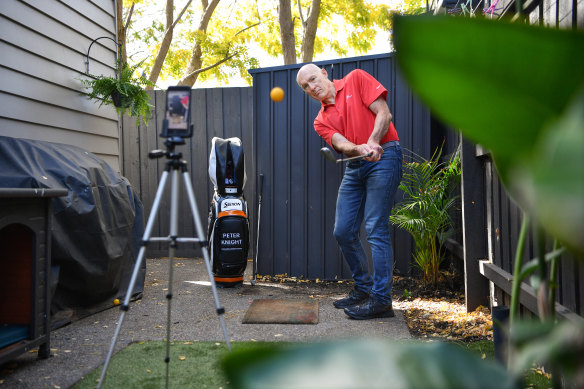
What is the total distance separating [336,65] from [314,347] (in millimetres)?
4437

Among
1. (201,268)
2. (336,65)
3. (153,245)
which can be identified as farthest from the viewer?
(153,245)

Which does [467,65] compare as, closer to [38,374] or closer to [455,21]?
[455,21]

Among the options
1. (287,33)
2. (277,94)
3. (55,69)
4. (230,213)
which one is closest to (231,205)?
(230,213)

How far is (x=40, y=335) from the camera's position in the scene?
7.65 feet

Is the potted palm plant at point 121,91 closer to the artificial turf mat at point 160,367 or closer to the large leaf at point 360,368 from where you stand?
the artificial turf mat at point 160,367

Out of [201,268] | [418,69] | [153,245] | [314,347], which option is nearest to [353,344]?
[314,347]

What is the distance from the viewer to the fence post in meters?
3.01

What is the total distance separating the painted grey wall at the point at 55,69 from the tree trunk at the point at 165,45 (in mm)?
5563

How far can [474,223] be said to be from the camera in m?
3.03

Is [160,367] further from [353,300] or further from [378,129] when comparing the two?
[378,129]

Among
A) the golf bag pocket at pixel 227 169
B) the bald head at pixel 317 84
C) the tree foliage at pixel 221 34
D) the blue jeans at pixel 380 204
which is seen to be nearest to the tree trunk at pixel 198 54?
the tree foliage at pixel 221 34

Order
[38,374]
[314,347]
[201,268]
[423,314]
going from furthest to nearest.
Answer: [201,268], [423,314], [38,374], [314,347]

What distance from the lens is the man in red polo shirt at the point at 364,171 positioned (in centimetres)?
312

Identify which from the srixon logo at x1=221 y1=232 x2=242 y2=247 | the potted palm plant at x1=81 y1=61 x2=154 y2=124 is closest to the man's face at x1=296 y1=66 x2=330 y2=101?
the srixon logo at x1=221 y1=232 x2=242 y2=247
